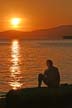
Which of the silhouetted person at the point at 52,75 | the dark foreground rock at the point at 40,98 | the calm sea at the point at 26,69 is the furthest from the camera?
the calm sea at the point at 26,69

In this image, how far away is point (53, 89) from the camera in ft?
39.8

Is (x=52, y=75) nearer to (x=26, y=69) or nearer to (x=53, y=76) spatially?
(x=53, y=76)

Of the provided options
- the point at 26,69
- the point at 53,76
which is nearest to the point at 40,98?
the point at 53,76

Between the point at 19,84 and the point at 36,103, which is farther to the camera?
the point at 19,84

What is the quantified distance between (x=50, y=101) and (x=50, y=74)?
225 centimetres

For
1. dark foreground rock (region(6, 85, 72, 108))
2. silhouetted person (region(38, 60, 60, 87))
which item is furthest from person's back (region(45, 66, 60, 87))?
dark foreground rock (region(6, 85, 72, 108))

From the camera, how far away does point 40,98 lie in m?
11.8

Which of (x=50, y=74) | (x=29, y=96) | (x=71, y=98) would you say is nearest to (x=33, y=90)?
(x=29, y=96)

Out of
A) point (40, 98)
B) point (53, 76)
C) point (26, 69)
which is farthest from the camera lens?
point (26, 69)

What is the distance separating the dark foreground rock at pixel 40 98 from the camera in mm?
11625

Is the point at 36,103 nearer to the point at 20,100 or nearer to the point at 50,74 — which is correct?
the point at 20,100

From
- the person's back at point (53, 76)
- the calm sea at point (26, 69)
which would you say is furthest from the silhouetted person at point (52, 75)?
the calm sea at point (26, 69)

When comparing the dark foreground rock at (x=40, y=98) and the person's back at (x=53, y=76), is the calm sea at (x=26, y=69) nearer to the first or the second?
the person's back at (x=53, y=76)

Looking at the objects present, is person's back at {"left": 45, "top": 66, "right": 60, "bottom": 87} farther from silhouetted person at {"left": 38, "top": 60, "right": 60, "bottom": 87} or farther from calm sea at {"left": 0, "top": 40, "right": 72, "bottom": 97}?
calm sea at {"left": 0, "top": 40, "right": 72, "bottom": 97}
